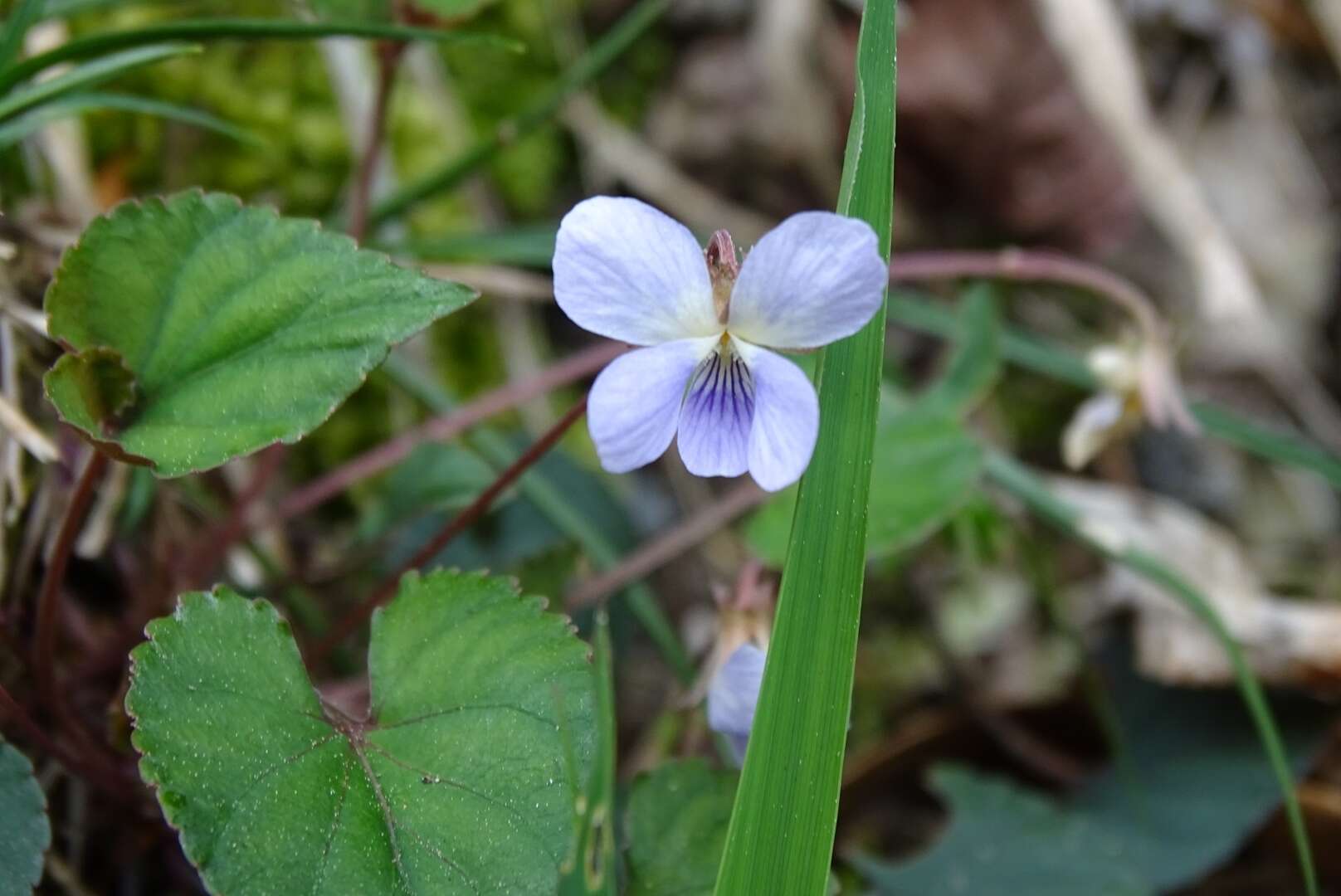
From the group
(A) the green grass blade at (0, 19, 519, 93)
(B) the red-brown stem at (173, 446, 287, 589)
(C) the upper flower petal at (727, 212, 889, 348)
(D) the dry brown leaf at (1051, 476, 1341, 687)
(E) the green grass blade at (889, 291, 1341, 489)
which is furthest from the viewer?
(D) the dry brown leaf at (1051, 476, 1341, 687)

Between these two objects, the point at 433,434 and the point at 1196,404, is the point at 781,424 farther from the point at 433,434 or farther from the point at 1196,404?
the point at 1196,404

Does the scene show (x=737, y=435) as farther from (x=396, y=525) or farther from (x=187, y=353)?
(x=396, y=525)

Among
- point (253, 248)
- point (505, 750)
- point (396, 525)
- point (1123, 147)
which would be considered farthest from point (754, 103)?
point (505, 750)

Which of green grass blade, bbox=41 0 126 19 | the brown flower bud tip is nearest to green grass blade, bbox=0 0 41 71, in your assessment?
green grass blade, bbox=41 0 126 19

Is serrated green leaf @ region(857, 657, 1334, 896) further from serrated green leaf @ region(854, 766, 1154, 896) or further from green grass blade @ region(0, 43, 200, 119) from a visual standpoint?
green grass blade @ region(0, 43, 200, 119)

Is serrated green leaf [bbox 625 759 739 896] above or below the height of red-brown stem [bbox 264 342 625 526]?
below

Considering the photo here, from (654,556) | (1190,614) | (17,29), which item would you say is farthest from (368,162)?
(1190,614)

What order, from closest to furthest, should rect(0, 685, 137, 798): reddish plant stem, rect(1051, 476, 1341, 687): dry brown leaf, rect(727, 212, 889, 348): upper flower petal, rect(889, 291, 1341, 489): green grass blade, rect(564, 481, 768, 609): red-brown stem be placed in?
1. rect(727, 212, 889, 348): upper flower petal
2. rect(0, 685, 137, 798): reddish plant stem
3. rect(564, 481, 768, 609): red-brown stem
4. rect(889, 291, 1341, 489): green grass blade
5. rect(1051, 476, 1341, 687): dry brown leaf
